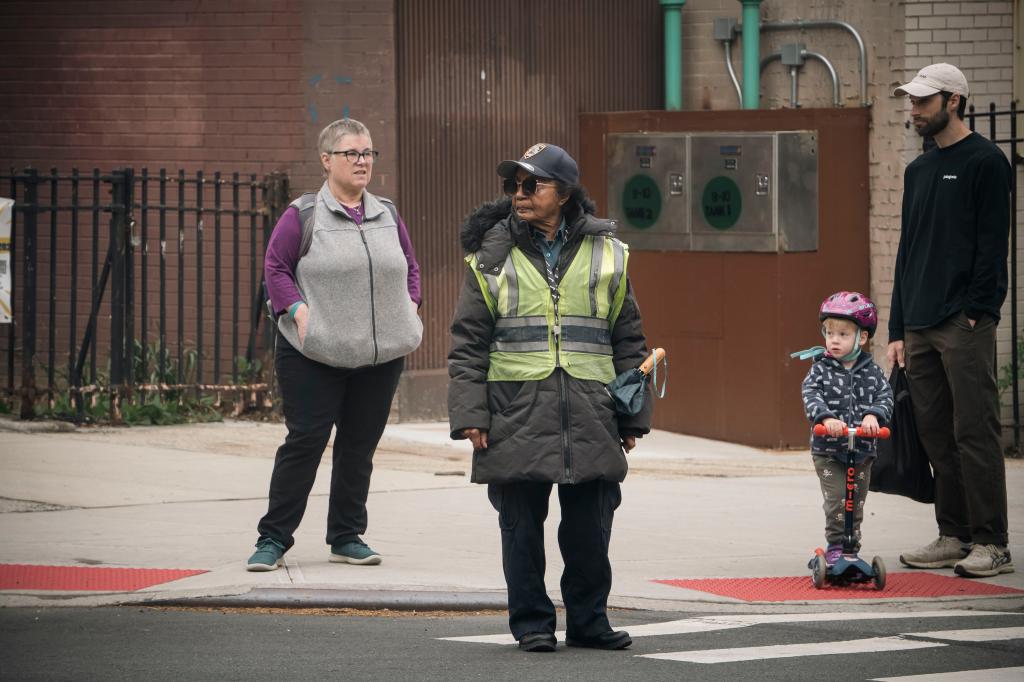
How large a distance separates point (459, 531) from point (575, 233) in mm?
2856

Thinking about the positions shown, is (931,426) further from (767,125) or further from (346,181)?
(767,125)

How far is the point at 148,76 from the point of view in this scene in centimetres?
1355

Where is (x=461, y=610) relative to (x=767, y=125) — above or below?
below

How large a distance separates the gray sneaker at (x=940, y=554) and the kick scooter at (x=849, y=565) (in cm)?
50

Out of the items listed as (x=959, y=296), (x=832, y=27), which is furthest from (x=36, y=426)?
(x=832, y=27)

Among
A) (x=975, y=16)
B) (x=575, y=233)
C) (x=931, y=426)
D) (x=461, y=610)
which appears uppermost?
(x=975, y=16)

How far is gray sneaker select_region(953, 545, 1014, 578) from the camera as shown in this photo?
25.6 ft

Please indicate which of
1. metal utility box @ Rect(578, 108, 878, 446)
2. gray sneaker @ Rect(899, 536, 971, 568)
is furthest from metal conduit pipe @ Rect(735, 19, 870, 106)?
gray sneaker @ Rect(899, 536, 971, 568)

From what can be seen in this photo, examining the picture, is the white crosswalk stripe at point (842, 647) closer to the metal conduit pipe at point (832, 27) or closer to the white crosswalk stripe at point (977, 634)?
the white crosswalk stripe at point (977, 634)

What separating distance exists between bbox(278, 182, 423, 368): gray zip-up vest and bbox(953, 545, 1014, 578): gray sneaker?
8.85 feet

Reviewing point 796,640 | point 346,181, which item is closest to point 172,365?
point 346,181

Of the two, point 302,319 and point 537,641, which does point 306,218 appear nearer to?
point 302,319

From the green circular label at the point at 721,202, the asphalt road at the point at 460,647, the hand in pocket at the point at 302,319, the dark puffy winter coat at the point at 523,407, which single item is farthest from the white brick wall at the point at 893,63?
the dark puffy winter coat at the point at 523,407

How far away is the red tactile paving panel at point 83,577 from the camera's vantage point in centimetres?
718
